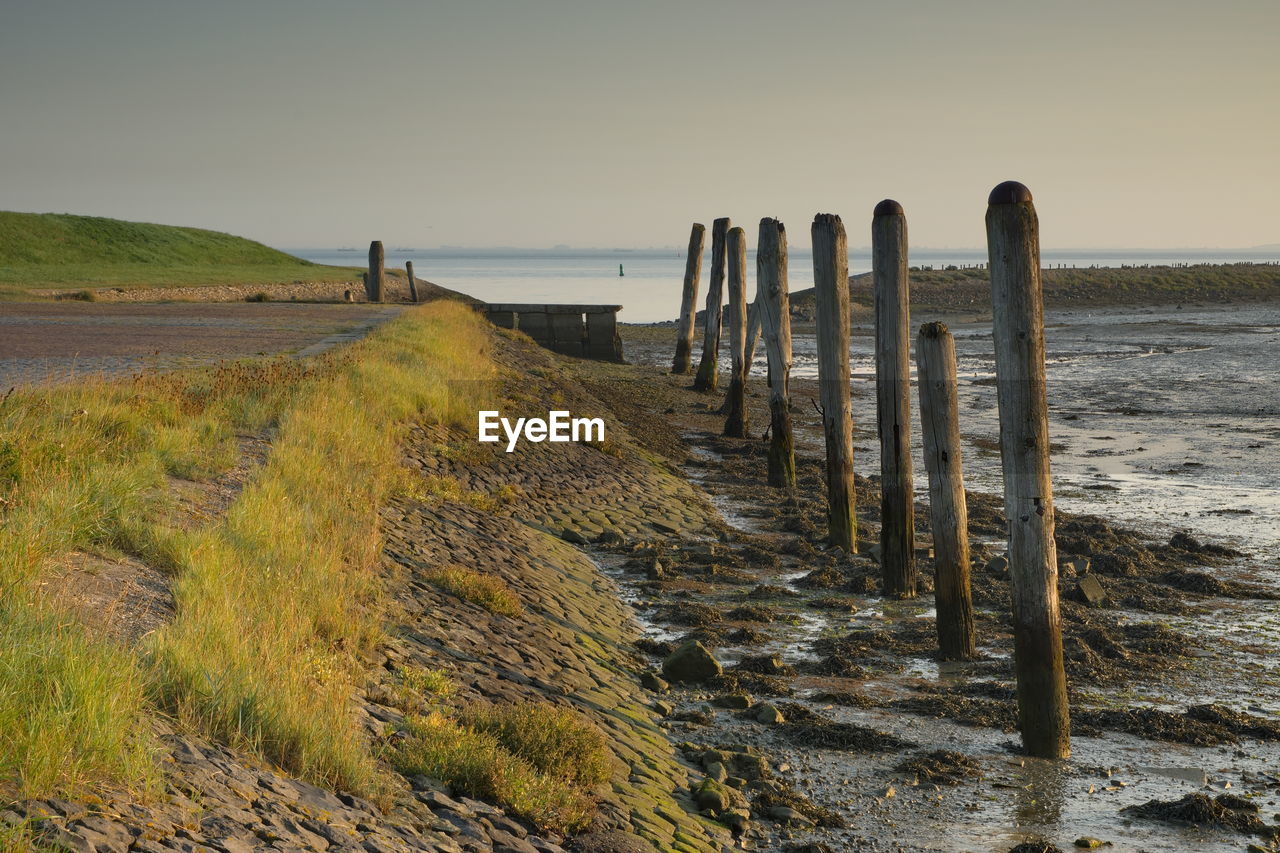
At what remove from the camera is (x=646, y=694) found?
26.9 feet

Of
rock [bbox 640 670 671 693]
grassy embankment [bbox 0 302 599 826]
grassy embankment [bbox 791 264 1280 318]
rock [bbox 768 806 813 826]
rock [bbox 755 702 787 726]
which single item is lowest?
rock [bbox 768 806 813 826]

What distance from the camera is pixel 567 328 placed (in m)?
32.4

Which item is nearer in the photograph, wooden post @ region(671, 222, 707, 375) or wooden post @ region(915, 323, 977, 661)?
wooden post @ region(915, 323, 977, 661)

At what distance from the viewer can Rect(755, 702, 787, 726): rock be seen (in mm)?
7793

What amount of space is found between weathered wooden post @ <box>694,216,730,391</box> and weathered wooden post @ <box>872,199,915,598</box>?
15.1 m

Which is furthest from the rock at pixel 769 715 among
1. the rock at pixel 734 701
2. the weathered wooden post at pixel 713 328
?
the weathered wooden post at pixel 713 328

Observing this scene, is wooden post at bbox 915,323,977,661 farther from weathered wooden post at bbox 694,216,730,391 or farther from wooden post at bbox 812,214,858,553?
weathered wooden post at bbox 694,216,730,391

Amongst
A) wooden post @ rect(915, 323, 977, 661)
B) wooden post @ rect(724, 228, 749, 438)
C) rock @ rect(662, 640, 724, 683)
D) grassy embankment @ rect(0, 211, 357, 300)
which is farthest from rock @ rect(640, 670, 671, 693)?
grassy embankment @ rect(0, 211, 357, 300)

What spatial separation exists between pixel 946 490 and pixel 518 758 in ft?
16.1

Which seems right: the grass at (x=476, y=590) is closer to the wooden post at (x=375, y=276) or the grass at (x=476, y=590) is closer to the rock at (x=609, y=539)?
the rock at (x=609, y=539)

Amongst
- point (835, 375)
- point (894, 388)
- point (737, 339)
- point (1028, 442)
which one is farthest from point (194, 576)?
point (737, 339)

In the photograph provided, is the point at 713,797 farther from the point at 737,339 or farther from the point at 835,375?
the point at 737,339

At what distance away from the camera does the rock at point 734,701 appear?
26.4 feet

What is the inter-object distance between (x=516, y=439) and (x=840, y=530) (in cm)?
464
